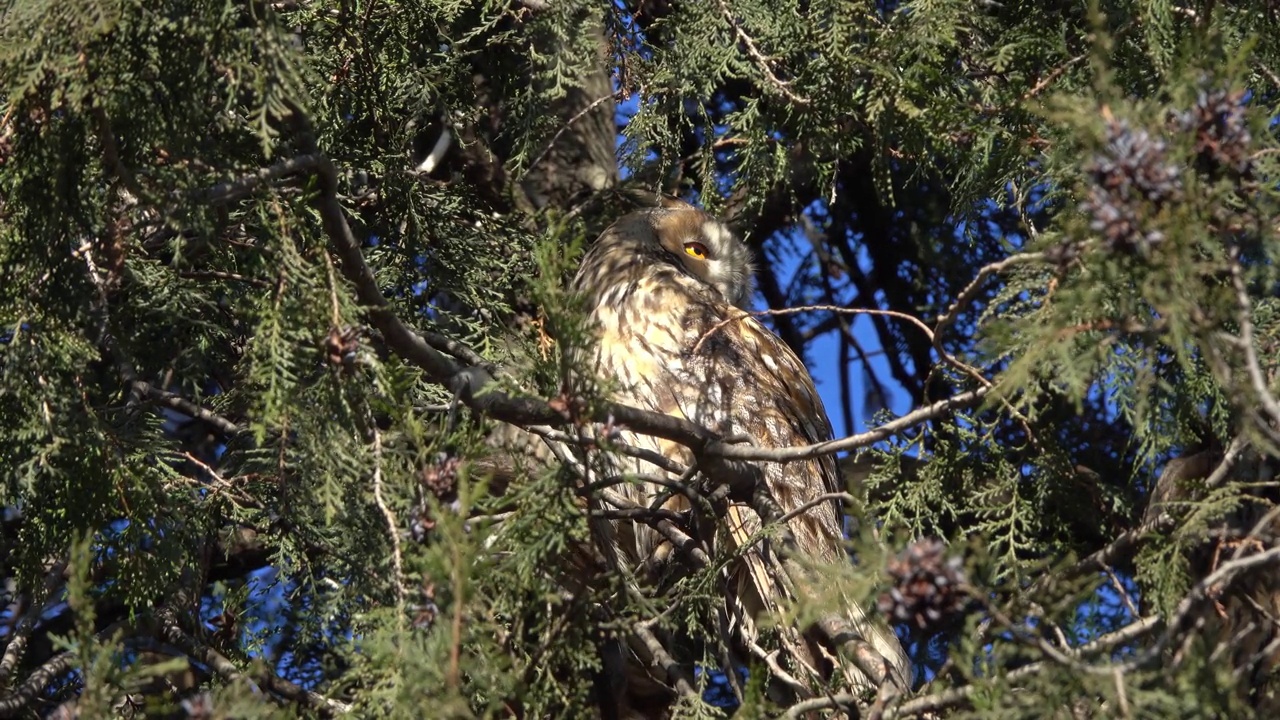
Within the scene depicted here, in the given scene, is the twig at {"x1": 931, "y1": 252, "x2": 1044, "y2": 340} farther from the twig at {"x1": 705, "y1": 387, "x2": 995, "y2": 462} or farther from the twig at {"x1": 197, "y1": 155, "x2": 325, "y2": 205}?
the twig at {"x1": 197, "y1": 155, "x2": 325, "y2": 205}

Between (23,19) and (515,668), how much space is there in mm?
1233

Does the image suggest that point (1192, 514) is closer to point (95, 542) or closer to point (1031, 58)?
point (1031, 58)

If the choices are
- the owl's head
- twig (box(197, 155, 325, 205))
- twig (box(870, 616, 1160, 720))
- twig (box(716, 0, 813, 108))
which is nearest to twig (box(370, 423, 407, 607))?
twig (box(197, 155, 325, 205))

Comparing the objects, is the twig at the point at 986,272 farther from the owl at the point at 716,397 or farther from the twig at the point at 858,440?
the owl at the point at 716,397

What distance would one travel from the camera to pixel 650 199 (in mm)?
4004

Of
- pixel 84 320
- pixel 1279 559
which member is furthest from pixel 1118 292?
pixel 84 320

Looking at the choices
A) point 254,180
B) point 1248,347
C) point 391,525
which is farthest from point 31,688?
point 1248,347

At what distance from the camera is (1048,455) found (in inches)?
100

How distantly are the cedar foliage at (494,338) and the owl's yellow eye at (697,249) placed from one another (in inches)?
26.9

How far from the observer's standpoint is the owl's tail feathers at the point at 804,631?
2.26 metres

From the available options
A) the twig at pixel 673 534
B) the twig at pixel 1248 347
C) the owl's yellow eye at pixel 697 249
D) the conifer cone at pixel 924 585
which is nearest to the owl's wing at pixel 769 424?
the twig at pixel 673 534

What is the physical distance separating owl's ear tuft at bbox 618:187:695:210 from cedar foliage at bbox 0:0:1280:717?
51 centimetres

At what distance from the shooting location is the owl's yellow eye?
3875 millimetres

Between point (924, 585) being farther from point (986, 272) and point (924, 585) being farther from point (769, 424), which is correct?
point (769, 424)
